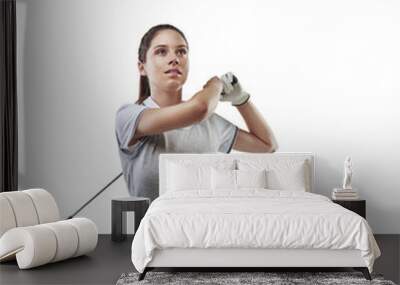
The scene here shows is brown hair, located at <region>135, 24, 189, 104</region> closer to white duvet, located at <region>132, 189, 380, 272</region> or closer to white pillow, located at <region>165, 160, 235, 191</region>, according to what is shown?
white pillow, located at <region>165, 160, 235, 191</region>

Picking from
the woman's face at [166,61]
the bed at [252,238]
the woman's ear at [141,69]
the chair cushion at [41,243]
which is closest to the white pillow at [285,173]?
the woman's face at [166,61]

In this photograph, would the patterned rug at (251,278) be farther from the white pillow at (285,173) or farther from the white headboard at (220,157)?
the white headboard at (220,157)

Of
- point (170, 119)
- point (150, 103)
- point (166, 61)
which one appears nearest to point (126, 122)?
point (150, 103)

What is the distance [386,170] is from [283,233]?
2.88 m

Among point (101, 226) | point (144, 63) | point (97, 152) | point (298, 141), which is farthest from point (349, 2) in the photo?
point (101, 226)

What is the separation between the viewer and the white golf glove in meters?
7.50

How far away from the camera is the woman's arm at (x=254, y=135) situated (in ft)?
24.5

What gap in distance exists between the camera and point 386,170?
748 cm

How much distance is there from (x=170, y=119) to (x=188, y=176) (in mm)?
811

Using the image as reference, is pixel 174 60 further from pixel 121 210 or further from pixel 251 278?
pixel 251 278

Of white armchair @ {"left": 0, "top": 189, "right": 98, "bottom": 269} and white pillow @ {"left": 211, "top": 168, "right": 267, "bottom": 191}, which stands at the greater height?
white pillow @ {"left": 211, "top": 168, "right": 267, "bottom": 191}

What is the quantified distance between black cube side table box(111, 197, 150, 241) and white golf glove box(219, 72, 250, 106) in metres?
1.44

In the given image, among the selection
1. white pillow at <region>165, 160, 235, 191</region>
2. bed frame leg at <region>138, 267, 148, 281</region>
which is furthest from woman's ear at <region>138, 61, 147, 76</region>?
bed frame leg at <region>138, 267, 148, 281</region>

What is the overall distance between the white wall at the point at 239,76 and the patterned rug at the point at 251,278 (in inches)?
92.1
